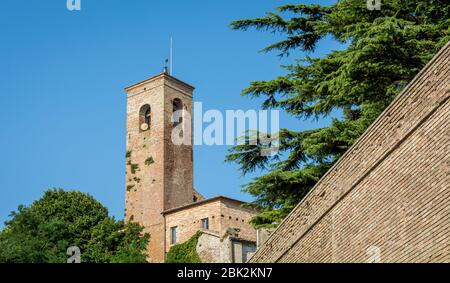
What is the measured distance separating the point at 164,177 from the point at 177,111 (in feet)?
16.4

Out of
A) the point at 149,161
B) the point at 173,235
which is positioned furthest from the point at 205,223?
the point at 149,161

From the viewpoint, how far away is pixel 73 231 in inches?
1823

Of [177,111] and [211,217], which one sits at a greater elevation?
[177,111]

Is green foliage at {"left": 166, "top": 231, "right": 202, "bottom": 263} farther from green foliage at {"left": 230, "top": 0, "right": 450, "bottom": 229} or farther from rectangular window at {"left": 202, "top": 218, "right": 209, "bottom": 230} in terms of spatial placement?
green foliage at {"left": 230, "top": 0, "right": 450, "bottom": 229}

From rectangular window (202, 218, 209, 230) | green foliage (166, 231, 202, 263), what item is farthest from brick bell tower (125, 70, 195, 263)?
rectangular window (202, 218, 209, 230)

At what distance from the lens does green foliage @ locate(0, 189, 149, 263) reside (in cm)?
4128

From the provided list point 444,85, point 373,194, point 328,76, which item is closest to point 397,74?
point 328,76

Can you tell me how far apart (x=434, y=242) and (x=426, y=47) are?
6.48 m

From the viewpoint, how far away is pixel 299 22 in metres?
20.7

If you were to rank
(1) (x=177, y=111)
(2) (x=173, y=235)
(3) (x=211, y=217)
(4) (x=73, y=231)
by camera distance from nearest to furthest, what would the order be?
(3) (x=211, y=217) < (2) (x=173, y=235) < (4) (x=73, y=231) < (1) (x=177, y=111)

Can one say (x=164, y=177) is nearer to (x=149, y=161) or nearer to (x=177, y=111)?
(x=149, y=161)

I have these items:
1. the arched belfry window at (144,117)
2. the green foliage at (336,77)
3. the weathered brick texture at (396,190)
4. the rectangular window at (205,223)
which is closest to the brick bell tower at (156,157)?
the arched belfry window at (144,117)

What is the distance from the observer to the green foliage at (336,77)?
15.7 meters
